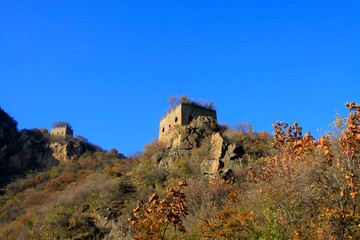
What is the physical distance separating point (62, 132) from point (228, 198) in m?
50.4

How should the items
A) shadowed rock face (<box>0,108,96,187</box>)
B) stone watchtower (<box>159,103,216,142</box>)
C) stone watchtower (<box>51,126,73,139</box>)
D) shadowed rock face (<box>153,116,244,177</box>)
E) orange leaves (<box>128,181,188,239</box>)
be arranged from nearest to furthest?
orange leaves (<box>128,181,188,239</box>)
shadowed rock face (<box>153,116,244,177</box>)
stone watchtower (<box>159,103,216,142</box>)
shadowed rock face (<box>0,108,96,187</box>)
stone watchtower (<box>51,126,73,139</box>)

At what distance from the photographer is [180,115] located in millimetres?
27953

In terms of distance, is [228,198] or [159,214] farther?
[228,198]

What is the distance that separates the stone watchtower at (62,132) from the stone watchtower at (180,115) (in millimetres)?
33632

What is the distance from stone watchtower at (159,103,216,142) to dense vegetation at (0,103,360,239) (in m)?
1.64

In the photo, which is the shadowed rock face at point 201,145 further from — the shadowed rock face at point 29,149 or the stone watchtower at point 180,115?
the shadowed rock face at point 29,149

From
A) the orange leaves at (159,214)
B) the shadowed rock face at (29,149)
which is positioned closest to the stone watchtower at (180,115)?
the orange leaves at (159,214)

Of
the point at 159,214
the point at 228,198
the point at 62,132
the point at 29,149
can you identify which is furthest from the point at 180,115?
the point at 62,132

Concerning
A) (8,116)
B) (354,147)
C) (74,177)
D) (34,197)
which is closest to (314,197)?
(354,147)

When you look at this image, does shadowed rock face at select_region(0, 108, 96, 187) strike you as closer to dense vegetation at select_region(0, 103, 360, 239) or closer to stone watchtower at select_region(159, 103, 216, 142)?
dense vegetation at select_region(0, 103, 360, 239)

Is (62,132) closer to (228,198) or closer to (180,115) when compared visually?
(180,115)

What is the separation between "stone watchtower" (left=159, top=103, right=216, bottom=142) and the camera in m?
28.0

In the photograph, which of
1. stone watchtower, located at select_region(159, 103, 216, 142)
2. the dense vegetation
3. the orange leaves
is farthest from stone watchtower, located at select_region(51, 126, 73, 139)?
the orange leaves

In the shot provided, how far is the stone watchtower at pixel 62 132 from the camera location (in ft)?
192
